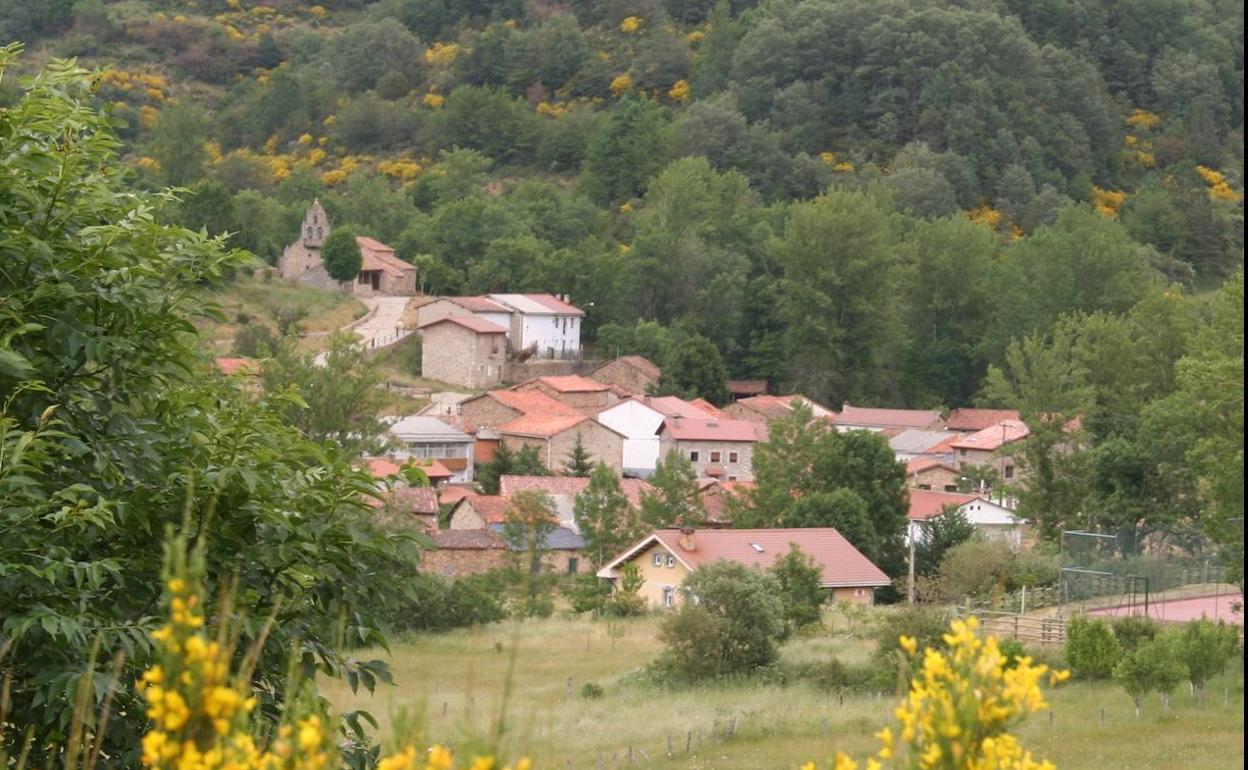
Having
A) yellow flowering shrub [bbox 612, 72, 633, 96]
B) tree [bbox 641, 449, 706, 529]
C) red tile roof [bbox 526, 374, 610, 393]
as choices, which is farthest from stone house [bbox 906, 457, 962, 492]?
yellow flowering shrub [bbox 612, 72, 633, 96]

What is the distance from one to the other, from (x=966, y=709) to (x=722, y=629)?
2333cm

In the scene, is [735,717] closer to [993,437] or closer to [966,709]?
[966,709]

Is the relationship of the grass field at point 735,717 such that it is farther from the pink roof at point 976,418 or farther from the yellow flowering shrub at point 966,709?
the pink roof at point 976,418

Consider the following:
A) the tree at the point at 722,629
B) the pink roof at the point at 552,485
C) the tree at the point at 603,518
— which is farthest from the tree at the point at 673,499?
the tree at the point at 722,629

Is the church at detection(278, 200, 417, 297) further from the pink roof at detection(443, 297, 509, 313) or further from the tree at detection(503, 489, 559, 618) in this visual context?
the tree at detection(503, 489, 559, 618)

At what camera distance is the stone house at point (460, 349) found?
191 feet

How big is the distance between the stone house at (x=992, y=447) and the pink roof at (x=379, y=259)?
20953 mm

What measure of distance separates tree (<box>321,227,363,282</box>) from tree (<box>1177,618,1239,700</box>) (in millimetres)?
41819

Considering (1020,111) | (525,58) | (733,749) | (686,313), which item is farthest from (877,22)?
(733,749)

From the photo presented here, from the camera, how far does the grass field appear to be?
19281mm

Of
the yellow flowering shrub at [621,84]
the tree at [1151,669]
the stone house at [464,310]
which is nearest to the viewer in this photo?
the tree at [1151,669]

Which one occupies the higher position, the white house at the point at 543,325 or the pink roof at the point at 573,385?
the white house at the point at 543,325

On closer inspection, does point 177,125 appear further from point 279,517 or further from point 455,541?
point 279,517

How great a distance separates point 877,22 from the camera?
91.7 m
